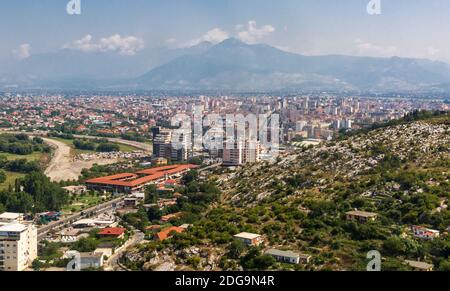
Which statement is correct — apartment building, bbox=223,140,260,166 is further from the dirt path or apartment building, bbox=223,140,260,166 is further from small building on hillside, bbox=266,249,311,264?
small building on hillside, bbox=266,249,311,264

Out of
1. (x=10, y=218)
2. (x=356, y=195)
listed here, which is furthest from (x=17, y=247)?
(x=356, y=195)

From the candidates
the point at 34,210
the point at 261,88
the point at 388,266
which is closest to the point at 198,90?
the point at 261,88

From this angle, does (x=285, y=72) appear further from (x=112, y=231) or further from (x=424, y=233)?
(x=424, y=233)

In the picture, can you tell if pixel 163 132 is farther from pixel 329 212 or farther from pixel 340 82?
pixel 340 82

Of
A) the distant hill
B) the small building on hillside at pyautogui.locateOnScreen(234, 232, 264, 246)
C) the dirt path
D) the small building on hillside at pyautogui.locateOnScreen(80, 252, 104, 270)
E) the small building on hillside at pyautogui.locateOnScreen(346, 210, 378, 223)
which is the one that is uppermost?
the distant hill

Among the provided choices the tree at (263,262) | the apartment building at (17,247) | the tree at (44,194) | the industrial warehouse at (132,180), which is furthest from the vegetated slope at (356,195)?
the tree at (44,194)

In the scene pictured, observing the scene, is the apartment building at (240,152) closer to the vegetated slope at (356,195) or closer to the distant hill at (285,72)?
the distant hill at (285,72)

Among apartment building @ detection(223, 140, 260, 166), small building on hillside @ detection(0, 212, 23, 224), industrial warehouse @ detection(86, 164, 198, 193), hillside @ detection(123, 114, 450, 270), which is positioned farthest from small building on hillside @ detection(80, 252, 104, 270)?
apartment building @ detection(223, 140, 260, 166)
